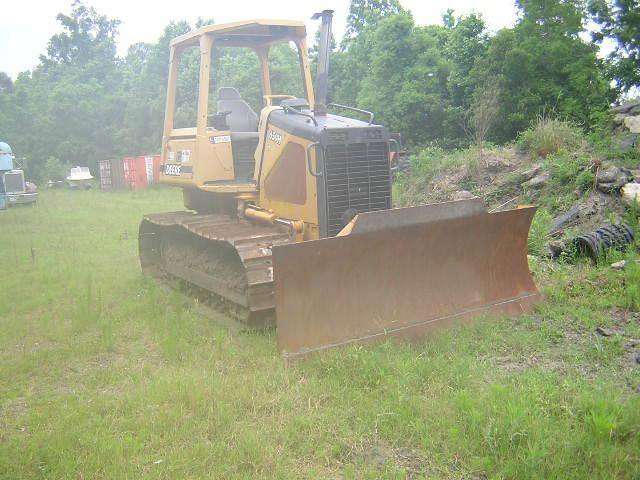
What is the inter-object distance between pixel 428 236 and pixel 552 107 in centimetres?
1086

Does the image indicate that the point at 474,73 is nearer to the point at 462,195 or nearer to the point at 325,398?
the point at 462,195

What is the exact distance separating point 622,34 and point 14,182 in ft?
55.8

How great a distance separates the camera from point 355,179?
5617 millimetres

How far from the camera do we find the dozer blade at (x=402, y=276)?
4574mm

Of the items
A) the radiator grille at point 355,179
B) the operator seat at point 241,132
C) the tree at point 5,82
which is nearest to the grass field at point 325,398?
the radiator grille at point 355,179

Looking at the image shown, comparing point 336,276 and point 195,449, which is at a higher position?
point 336,276

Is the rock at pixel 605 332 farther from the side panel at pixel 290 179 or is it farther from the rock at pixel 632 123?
the rock at pixel 632 123

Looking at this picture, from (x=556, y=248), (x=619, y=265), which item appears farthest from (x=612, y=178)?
(x=619, y=265)

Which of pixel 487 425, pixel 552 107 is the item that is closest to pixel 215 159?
pixel 487 425

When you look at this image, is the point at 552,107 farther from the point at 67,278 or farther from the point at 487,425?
the point at 487,425

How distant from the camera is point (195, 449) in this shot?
133 inches

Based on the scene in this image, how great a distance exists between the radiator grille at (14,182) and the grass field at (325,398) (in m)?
13.1

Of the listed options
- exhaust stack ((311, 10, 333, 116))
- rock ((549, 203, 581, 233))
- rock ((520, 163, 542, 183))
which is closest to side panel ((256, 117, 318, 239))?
exhaust stack ((311, 10, 333, 116))

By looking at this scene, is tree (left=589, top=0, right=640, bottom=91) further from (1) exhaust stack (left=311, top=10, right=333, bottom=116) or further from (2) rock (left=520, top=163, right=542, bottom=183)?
(1) exhaust stack (left=311, top=10, right=333, bottom=116)
